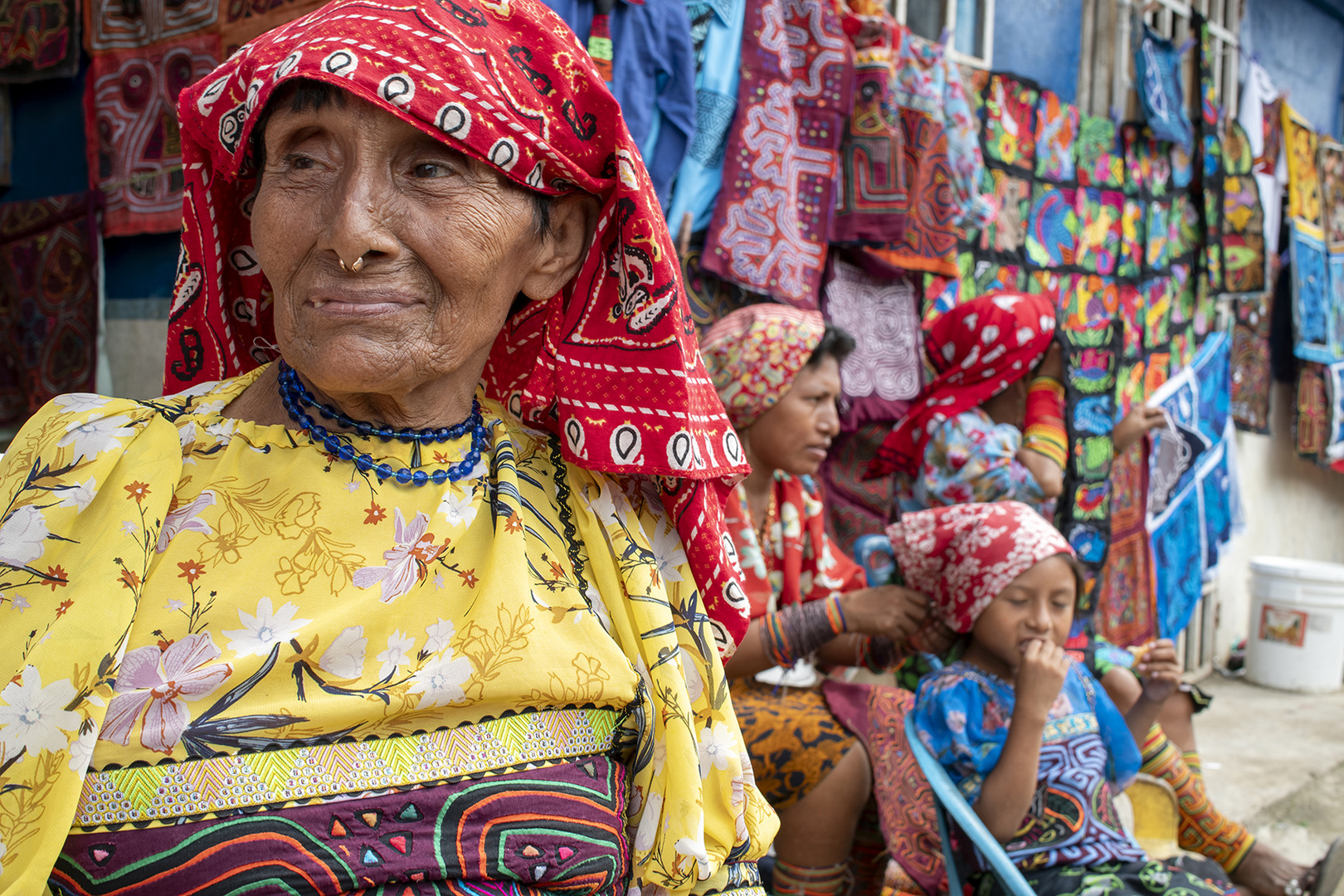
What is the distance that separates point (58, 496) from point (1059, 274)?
4.66 meters

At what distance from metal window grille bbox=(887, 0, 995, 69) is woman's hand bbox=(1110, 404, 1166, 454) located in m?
1.71

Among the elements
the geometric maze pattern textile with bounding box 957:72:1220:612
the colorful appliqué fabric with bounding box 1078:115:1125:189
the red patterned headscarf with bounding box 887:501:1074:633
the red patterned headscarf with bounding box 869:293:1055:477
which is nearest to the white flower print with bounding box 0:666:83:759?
the red patterned headscarf with bounding box 887:501:1074:633

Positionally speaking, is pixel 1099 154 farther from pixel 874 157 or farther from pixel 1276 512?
pixel 1276 512

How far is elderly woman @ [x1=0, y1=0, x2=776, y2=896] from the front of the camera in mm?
1035

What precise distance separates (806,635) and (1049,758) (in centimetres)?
66

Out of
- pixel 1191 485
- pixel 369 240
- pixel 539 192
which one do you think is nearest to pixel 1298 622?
pixel 1191 485

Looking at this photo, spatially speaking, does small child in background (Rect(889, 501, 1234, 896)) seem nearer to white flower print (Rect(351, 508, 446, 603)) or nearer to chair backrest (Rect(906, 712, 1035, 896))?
chair backrest (Rect(906, 712, 1035, 896))

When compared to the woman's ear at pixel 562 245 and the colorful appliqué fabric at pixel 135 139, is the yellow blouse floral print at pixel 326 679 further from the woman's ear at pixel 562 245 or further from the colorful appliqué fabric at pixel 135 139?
the colorful appliqué fabric at pixel 135 139

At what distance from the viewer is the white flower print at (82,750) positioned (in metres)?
0.98

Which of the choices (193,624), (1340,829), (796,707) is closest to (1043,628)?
(796,707)

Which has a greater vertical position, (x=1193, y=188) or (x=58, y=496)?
(x=1193, y=188)

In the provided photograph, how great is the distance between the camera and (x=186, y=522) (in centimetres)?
116

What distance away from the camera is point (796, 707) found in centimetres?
277

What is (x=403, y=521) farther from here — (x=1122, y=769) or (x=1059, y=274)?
(x=1059, y=274)
